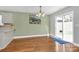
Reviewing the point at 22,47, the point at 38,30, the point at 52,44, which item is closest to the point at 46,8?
the point at 38,30

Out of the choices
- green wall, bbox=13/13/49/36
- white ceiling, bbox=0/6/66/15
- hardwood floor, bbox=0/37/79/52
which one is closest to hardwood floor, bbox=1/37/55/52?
hardwood floor, bbox=0/37/79/52

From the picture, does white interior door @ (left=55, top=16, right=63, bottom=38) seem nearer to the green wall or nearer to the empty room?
the empty room

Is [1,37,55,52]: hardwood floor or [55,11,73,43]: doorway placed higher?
[55,11,73,43]: doorway

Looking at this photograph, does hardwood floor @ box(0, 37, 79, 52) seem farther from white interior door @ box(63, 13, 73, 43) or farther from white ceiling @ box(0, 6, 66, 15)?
white ceiling @ box(0, 6, 66, 15)

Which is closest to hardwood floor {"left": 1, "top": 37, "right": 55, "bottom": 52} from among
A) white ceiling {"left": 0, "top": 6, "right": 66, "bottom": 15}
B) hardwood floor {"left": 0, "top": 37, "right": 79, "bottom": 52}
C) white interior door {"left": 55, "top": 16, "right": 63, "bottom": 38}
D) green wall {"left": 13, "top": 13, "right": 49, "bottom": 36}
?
hardwood floor {"left": 0, "top": 37, "right": 79, "bottom": 52}

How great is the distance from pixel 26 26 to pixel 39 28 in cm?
21

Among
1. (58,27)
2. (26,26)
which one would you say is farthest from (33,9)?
(58,27)

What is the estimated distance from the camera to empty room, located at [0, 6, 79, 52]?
1576mm

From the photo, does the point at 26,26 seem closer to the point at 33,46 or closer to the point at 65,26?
the point at 33,46

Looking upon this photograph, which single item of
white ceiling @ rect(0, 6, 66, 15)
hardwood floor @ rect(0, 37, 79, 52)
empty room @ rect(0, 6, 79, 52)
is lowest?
Result: hardwood floor @ rect(0, 37, 79, 52)

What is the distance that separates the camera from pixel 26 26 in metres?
1.67

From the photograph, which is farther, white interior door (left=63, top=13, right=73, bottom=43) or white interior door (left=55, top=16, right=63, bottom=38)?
white interior door (left=55, top=16, right=63, bottom=38)
